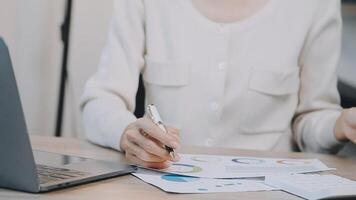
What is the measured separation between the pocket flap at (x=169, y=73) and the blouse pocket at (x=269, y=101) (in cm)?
15

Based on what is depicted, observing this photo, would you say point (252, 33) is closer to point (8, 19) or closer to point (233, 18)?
point (233, 18)

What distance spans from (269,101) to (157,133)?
52 cm

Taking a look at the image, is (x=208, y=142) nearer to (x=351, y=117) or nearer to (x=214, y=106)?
(x=214, y=106)

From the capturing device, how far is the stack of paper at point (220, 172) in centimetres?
74

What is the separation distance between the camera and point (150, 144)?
854 mm

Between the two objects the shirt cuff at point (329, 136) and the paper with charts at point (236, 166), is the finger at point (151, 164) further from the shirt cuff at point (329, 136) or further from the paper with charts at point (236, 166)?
the shirt cuff at point (329, 136)

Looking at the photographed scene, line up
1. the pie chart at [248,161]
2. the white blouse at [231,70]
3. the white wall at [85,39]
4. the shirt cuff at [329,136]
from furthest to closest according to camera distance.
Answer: the white wall at [85,39] → the white blouse at [231,70] → the shirt cuff at [329,136] → the pie chart at [248,161]

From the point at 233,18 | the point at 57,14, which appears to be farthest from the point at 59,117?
the point at 233,18

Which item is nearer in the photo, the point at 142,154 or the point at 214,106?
the point at 142,154

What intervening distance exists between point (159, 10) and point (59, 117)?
892 millimetres

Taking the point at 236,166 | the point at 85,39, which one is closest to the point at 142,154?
the point at 236,166

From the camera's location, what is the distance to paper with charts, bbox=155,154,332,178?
82 cm

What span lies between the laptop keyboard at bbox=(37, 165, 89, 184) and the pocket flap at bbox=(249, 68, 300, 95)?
2.00ft

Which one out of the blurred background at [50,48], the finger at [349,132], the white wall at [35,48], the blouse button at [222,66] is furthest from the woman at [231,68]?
the white wall at [35,48]
